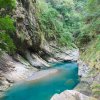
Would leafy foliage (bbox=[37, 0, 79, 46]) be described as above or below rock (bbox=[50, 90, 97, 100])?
above

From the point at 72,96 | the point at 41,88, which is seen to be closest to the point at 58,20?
the point at 41,88

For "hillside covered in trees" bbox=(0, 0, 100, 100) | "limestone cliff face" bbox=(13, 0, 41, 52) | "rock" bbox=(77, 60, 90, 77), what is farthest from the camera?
"limestone cliff face" bbox=(13, 0, 41, 52)

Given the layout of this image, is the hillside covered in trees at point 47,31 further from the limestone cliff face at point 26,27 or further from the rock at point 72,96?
the rock at point 72,96

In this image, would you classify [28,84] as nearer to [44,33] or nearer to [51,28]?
[44,33]

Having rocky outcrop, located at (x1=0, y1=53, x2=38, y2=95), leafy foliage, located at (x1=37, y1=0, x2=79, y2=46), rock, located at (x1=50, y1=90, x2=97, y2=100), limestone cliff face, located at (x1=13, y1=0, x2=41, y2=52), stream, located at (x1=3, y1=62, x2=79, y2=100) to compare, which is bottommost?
rock, located at (x1=50, y1=90, x2=97, y2=100)

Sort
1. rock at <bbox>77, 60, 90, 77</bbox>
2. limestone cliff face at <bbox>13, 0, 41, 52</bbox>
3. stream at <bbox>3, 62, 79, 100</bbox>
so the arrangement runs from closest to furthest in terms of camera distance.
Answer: stream at <bbox>3, 62, 79, 100</bbox>, rock at <bbox>77, 60, 90, 77</bbox>, limestone cliff face at <bbox>13, 0, 41, 52</bbox>

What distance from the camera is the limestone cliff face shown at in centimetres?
2608

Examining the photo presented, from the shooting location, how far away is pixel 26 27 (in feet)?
91.1

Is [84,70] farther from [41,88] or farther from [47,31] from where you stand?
[47,31]

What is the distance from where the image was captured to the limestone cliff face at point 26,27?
26078mm

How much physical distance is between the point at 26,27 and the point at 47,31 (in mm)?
8879

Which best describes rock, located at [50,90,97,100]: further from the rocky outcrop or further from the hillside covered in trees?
the rocky outcrop

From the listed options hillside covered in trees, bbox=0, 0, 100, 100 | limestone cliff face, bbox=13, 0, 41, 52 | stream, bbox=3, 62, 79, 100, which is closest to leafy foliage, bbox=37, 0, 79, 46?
hillside covered in trees, bbox=0, 0, 100, 100

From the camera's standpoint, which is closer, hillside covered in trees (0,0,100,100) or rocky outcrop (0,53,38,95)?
hillside covered in trees (0,0,100,100)
